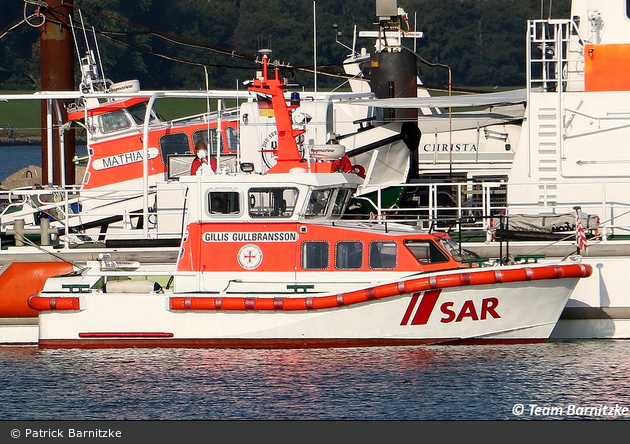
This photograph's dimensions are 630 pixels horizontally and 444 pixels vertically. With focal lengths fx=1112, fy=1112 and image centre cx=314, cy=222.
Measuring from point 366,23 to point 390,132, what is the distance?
172 feet

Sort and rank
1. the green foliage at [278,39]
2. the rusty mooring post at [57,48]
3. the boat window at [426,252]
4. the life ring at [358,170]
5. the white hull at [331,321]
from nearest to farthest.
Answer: the white hull at [331,321] → the boat window at [426,252] → the life ring at [358,170] → the rusty mooring post at [57,48] → the green foliage at [278,39]

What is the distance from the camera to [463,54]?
67688mm

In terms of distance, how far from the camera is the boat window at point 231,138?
1881 centimetres

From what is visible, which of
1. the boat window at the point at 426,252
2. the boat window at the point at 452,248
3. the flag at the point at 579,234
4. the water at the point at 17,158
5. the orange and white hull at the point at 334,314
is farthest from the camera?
the water at the point at 17,158

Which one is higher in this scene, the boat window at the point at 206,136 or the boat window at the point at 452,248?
the boat window at the point at 206,136

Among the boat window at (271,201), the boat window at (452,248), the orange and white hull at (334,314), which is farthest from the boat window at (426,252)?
the boat window at (271,201)

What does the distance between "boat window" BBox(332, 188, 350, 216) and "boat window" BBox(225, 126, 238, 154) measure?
3999 mm

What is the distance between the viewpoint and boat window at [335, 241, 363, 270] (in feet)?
47.8

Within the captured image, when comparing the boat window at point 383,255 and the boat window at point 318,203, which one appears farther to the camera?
the boat window at point 318,203

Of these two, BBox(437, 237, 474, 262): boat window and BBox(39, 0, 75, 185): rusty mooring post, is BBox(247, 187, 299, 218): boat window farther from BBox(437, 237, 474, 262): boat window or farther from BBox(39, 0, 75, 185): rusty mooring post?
BBox(39, 0, 75, 185): rusty mooring post

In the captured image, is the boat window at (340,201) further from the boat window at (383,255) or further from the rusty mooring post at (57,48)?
the rusty mooring post at (57,48)

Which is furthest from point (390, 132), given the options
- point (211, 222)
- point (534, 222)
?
point (211, 222)

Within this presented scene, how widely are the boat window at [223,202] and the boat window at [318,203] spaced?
945 millimetres

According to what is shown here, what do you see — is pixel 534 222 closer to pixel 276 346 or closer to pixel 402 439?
pixel 276 346
